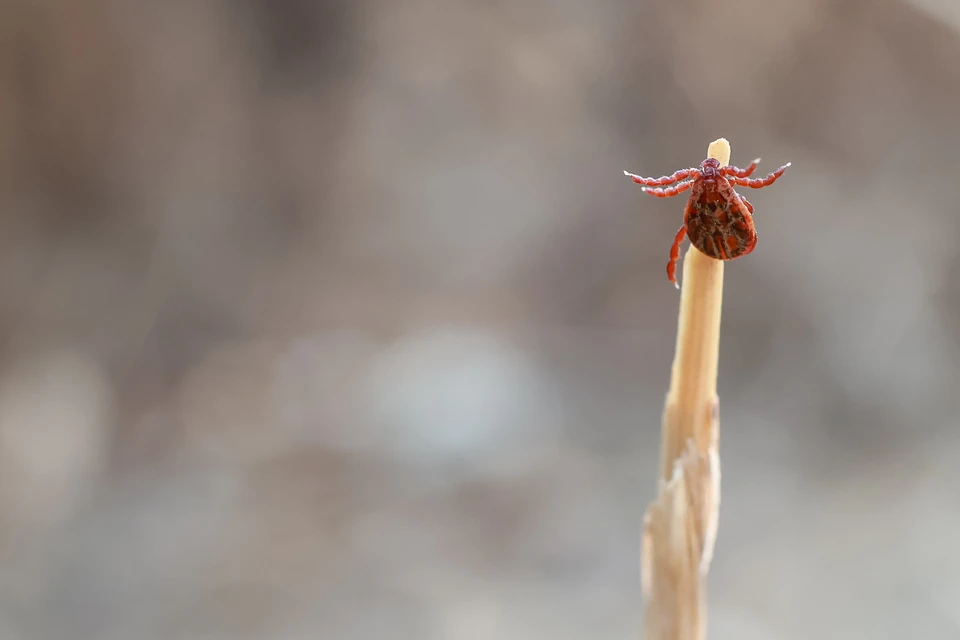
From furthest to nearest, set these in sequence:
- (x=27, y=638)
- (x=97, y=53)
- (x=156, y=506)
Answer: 1. (x=97, y=53)
2. (x=156, y=506)
3. (x=27, y=638)

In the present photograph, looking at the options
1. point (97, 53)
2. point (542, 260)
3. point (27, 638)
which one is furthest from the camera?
point (542, 260)

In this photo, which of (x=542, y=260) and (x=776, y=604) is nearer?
(x=776, y=604)

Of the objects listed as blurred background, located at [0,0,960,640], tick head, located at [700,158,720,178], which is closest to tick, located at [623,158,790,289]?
tick head, located at [700,158,720,178]

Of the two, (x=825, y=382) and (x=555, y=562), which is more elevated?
(x=825, y=382)

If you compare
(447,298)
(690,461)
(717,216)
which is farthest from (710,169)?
(447,298)

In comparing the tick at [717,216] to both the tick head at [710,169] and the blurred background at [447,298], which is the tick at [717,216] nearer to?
the tick head at [710,169]

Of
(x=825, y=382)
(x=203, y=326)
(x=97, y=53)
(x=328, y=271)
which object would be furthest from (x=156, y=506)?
(x=825, y=382)

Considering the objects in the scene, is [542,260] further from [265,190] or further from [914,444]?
[914,444]
